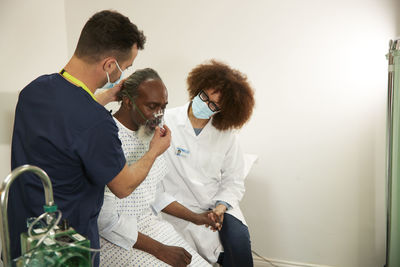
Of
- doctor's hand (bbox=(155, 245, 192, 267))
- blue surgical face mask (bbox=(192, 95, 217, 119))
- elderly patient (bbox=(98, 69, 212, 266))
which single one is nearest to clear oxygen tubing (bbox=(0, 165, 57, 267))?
elderly patient (bbox=(98, 69, 212, 266))

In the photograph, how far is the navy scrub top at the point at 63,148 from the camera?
1022 millimetres

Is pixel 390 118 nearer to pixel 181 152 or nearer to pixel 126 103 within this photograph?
pixel 181 152

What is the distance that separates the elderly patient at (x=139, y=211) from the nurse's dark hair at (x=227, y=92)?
0.52 m

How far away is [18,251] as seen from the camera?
115 centimetres

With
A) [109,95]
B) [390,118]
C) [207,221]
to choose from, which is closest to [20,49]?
[109,95]

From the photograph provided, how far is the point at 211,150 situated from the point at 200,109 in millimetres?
242

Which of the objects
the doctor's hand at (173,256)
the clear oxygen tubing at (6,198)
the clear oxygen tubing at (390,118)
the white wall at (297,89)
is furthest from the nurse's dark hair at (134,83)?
the clear oxygen tubing at (390,118)

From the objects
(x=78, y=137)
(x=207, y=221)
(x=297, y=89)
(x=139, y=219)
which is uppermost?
(x=78, y=137)

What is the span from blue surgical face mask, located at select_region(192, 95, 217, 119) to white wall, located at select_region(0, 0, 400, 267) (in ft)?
1.96

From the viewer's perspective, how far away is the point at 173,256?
1.40 meters

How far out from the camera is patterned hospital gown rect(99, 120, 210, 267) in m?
1.35

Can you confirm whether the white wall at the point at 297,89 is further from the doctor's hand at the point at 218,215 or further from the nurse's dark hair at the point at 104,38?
the nurse's dark hair at the point at 104,38

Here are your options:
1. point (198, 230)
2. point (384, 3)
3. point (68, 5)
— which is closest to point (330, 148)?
point (384, 3)

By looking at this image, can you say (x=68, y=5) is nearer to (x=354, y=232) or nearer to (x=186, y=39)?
(x=186, y=39)
